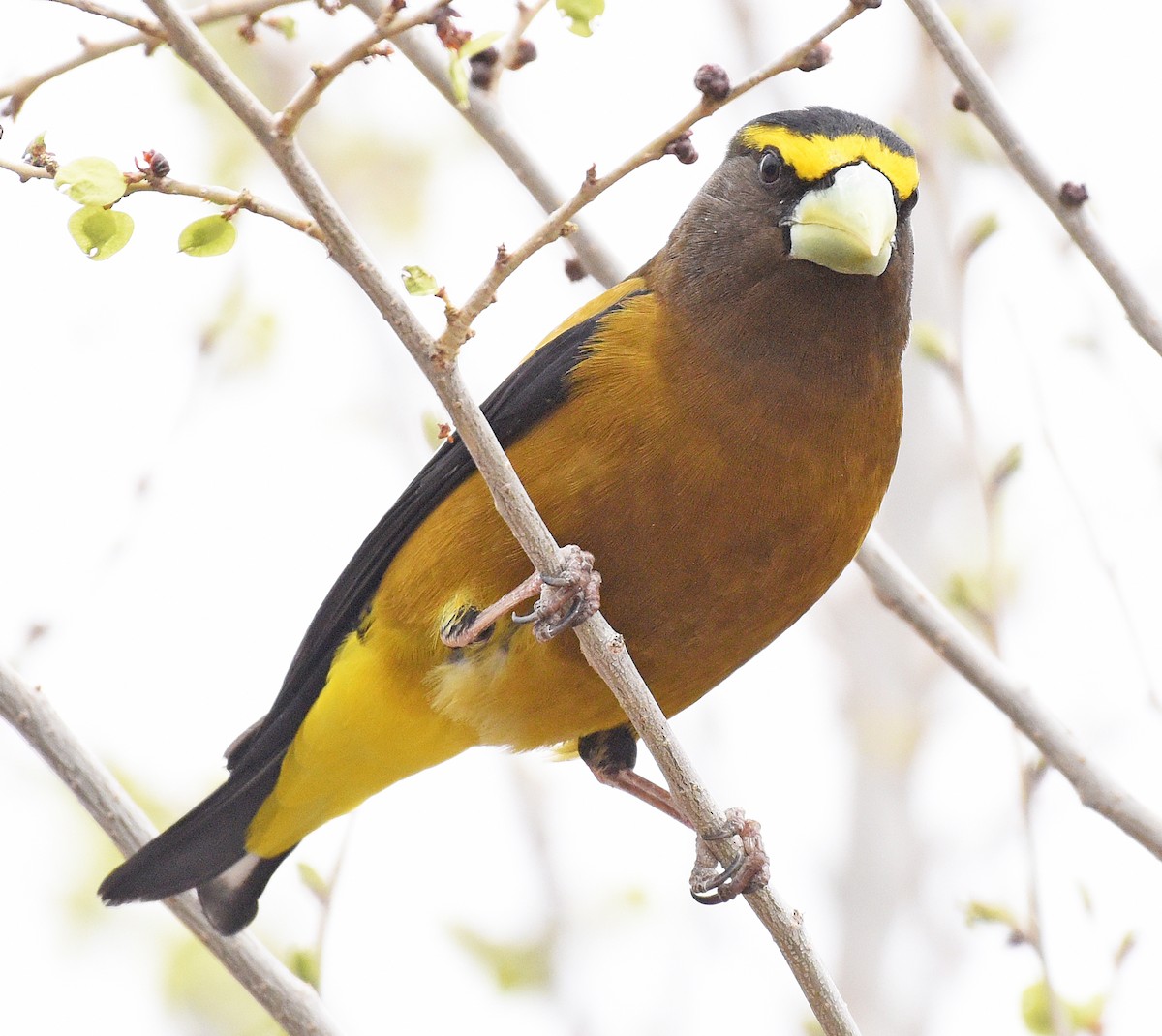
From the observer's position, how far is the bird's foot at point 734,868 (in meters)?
3.58

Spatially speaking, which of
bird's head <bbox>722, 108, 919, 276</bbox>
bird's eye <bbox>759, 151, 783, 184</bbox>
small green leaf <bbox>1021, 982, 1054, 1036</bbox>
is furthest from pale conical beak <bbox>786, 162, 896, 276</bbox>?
small green leaf <bbox>1021, 982, 1054, 1036</bbox>

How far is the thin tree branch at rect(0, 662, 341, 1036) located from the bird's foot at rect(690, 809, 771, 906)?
3.18 feet

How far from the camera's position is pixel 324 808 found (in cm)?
449

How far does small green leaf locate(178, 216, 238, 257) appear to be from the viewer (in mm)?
2395

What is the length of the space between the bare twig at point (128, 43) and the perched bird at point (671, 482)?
1.49 meters

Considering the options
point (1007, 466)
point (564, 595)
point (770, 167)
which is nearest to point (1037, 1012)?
point (1007, 466)

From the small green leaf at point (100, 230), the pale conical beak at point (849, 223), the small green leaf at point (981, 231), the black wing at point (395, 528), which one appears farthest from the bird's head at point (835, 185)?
Result: the small green leaf at point (100, 230)

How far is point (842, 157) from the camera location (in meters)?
3.62

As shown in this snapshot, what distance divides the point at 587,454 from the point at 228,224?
1441 millimetres

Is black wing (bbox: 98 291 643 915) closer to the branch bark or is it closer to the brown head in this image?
the brown head

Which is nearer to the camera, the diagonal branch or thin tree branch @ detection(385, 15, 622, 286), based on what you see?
A: the diagonal branch

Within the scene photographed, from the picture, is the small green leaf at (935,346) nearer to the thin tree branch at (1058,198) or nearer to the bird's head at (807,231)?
the bird's head at (807,231)

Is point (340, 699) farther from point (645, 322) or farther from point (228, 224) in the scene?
point (228, 224)

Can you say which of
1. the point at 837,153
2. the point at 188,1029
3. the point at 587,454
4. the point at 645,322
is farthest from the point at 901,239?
the point at 188,1029
